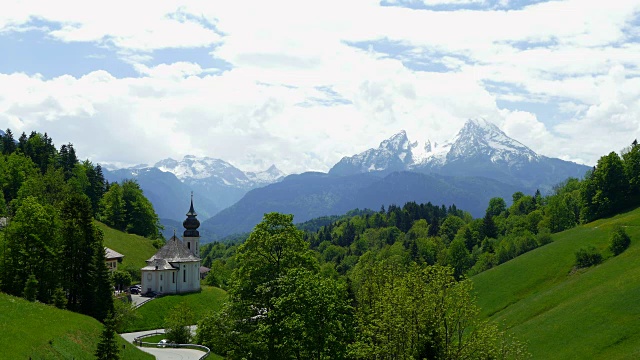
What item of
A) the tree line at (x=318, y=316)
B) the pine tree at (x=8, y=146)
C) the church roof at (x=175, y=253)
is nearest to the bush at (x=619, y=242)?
the tree line at (x=318, y=316)

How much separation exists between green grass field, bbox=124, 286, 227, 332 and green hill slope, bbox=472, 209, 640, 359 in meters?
43.6

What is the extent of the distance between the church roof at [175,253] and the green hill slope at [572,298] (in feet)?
175

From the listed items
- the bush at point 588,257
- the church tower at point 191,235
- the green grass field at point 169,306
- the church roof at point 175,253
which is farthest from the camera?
the church tower at point 191,235

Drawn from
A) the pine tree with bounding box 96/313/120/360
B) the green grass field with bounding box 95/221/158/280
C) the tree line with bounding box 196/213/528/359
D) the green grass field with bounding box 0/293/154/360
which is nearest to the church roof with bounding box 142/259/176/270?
the green grass field with bounding box 95/221/158/280

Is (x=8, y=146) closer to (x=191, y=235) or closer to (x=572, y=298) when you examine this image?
(x=191, y=235)

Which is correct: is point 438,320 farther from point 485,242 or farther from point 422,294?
point 485,242

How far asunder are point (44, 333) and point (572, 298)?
67.6m

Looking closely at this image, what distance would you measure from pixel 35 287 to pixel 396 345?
111 ft

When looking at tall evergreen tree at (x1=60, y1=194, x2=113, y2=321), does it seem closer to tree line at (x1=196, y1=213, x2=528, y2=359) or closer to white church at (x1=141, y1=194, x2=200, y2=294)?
tree line at (x1=196, y1=213, x2=528, y2=359)

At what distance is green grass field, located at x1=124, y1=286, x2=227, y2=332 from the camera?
297 feet

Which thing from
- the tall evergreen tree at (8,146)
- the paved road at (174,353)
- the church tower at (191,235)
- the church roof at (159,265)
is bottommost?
the paved road at (174,353)

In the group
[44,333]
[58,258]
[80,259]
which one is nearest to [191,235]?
[80,259]

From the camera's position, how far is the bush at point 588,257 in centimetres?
9744

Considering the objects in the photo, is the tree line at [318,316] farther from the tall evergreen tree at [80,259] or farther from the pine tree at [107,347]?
the tall evergreen tree at [80,259]
